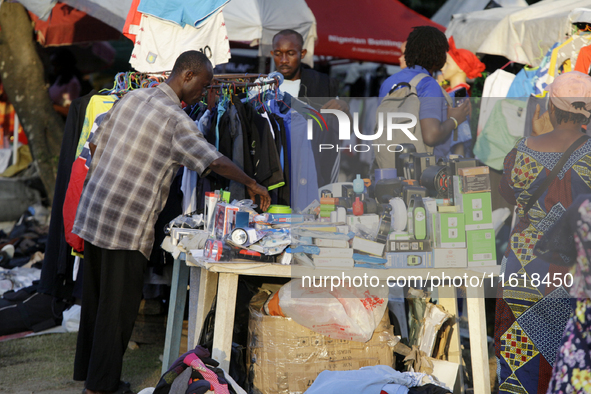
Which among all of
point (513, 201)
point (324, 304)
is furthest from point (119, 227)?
point (513, 201)

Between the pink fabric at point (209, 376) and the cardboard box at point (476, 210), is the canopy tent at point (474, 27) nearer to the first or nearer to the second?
the cardboard box at point (476, 210)

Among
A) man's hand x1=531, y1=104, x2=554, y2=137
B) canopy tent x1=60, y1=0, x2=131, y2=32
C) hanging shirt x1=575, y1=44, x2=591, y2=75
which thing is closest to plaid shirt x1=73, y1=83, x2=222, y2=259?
man's hand x1=531, y1=104, x2=554, y2=137

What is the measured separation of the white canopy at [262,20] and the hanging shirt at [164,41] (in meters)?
1.55

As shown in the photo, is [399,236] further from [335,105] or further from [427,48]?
[335,105]

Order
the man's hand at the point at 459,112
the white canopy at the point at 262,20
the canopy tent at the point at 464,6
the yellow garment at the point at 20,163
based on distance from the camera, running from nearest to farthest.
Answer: the man's hand at the point at 459,112 → the white canopy at the point at 262,20 → the yellow garment at the point at 20,163 → the canopy tent at the point at 464,6

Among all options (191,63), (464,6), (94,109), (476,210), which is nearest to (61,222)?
(94,109)

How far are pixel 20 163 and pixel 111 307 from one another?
5137 millimetres

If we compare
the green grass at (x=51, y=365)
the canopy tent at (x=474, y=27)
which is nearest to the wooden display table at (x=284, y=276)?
the green grass at (x=51, y=365)

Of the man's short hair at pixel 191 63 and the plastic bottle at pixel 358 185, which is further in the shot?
the man's short hair at pixel 191 63

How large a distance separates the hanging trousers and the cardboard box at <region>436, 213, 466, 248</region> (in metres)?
1.60

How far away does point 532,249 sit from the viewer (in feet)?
8.41

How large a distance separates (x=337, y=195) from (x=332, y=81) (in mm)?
2075

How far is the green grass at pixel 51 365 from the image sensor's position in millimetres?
3514

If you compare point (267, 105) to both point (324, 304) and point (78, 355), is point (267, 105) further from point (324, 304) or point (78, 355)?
point (78, 355)
